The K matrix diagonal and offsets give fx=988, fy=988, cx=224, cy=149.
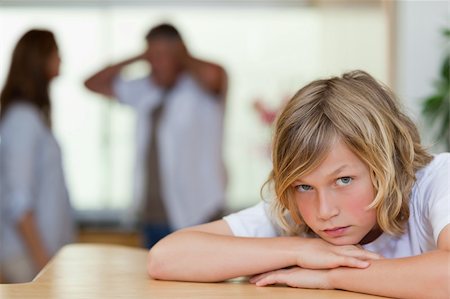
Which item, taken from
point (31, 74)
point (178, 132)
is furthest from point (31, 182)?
point (178, 132)

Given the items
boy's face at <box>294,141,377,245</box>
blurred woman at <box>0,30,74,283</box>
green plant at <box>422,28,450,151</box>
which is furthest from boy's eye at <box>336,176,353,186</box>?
blurred woman at <box>0,30,74,283</box>

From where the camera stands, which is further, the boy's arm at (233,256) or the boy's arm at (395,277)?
the boy's arm at (233,256)

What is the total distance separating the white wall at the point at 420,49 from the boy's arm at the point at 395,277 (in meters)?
1.72

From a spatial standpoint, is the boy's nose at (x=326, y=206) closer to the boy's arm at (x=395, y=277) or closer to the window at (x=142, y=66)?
the boy's arm at (x=395, y=277)

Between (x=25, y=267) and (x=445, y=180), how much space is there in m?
2.38

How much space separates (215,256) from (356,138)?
0.36m

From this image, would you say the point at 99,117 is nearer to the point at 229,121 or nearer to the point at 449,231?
the point at 229,121

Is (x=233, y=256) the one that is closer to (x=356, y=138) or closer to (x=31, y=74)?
(x=356, y=138)

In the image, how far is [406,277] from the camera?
1659mm

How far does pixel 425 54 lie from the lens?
3432 millimetres

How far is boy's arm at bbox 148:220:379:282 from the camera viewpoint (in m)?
1.79

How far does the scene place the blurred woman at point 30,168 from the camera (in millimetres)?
3852

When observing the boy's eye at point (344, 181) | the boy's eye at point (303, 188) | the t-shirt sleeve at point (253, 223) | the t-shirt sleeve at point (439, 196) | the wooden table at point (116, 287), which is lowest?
the wooden table at point (116, 287)

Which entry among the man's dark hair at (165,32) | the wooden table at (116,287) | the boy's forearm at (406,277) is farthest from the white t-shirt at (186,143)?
the boy's forearm at (406,277)
